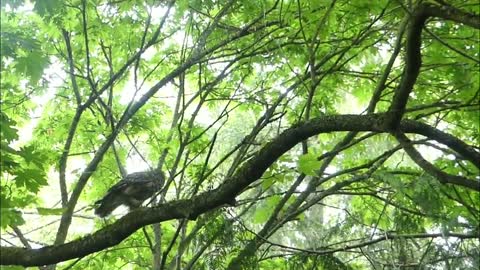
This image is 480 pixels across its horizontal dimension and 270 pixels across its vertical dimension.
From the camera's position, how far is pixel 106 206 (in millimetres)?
2668

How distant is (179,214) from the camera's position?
78.2 inches

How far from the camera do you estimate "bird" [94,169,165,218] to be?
8.76 feet

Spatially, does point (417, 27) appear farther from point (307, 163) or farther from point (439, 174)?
point (307, 163)

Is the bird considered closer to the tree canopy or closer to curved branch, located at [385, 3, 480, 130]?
the tree canopy

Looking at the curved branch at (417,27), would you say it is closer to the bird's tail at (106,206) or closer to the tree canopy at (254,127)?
the tree canopy at (254,127)

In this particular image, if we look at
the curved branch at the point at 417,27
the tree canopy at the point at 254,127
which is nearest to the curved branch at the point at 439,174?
the tree canopy at the point at 254,127

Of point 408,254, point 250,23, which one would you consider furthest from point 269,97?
point 408,254

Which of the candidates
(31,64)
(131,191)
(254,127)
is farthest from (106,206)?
(254,127)

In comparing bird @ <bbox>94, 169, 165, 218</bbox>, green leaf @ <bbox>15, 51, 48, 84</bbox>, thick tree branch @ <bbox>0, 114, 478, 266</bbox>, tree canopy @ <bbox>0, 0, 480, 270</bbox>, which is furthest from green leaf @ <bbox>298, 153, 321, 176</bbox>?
green leaf @ <bbox>15, 51, 48, 84</bbox>

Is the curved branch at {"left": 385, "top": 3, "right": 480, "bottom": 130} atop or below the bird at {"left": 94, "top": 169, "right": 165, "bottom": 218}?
below

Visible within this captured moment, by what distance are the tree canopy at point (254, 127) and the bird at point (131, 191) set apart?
0.23 feet

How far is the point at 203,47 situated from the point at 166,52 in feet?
2.48

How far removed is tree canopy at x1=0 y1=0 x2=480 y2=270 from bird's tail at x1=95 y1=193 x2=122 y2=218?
0.05 metres

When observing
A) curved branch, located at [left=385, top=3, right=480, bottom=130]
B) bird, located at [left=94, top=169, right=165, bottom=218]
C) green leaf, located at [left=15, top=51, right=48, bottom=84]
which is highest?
green leaf, located at [left=15, top=51, right=48, bottom=84]
